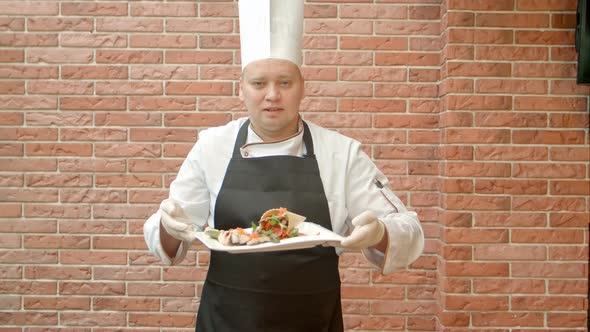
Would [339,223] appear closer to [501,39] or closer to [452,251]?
[452,251]

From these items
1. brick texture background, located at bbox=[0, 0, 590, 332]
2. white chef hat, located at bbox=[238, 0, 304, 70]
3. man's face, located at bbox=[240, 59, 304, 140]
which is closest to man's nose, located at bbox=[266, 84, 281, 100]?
man's face, located at bbox=[240, 59, 304, 140]

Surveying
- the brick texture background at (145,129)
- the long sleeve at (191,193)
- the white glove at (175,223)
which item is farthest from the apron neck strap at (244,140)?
the brick texture background at (145,129)

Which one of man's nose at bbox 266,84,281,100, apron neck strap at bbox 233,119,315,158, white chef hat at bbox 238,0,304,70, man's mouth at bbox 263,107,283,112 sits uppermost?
white chef hat at bbox 238,0,304,70

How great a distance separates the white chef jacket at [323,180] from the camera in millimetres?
1787

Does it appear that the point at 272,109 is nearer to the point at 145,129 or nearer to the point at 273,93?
the point at 273,93

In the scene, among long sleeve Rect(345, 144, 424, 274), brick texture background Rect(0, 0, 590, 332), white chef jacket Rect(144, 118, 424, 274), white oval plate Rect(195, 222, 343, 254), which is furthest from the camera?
brick texture background Rect(0, 0, 590, 332)

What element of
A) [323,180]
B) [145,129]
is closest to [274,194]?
[323,180]

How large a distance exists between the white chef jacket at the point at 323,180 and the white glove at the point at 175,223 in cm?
13

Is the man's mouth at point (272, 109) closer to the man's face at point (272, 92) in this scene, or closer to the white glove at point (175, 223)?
the man's face at point (272, 92)

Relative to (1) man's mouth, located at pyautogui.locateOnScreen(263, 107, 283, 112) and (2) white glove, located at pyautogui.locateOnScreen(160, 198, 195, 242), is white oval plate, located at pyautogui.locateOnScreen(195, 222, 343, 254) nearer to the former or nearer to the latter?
(2) white glove, located at pyautogui.locateOnScreen(160, 198, 195, 242)

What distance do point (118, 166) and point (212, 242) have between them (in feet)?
5.45

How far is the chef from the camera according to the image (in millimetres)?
1743

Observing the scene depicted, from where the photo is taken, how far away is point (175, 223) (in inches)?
62.7

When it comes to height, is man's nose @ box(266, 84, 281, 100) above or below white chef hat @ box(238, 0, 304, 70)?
below
